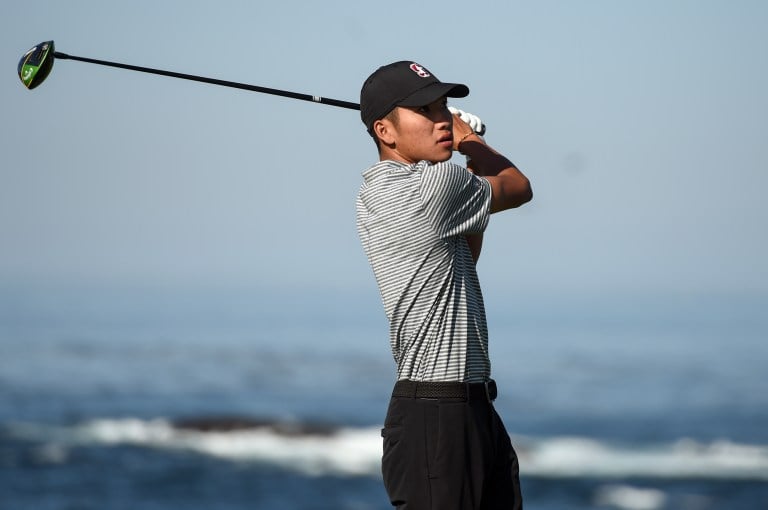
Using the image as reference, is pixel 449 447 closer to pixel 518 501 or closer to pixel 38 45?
pixel 518 501

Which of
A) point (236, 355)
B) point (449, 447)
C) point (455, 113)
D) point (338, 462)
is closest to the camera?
point (449, 447)

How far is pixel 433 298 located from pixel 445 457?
18.8 inches

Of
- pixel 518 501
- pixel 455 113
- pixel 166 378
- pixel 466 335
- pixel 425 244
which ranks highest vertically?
pixel 166 378

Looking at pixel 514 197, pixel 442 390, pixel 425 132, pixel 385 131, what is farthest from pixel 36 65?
pixel 442 390

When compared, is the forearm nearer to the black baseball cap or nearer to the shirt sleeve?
the shirt sleeve

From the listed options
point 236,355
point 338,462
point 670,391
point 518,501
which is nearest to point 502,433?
point 518,501

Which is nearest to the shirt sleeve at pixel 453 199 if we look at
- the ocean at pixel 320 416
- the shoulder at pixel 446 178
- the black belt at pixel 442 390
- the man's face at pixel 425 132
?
the shoulder at pixel 446 178

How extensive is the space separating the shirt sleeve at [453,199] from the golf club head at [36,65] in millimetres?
1612

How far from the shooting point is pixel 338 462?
22.4 meters

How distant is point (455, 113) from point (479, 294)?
784 mm

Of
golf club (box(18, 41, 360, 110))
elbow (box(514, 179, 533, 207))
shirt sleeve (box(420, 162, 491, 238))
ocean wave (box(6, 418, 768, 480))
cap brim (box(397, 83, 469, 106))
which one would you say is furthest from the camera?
ocean wave (box(6, 418, 768, 480))

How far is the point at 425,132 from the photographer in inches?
158

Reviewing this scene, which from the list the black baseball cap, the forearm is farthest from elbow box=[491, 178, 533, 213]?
the black baseball cap

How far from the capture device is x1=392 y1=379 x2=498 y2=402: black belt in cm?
388
